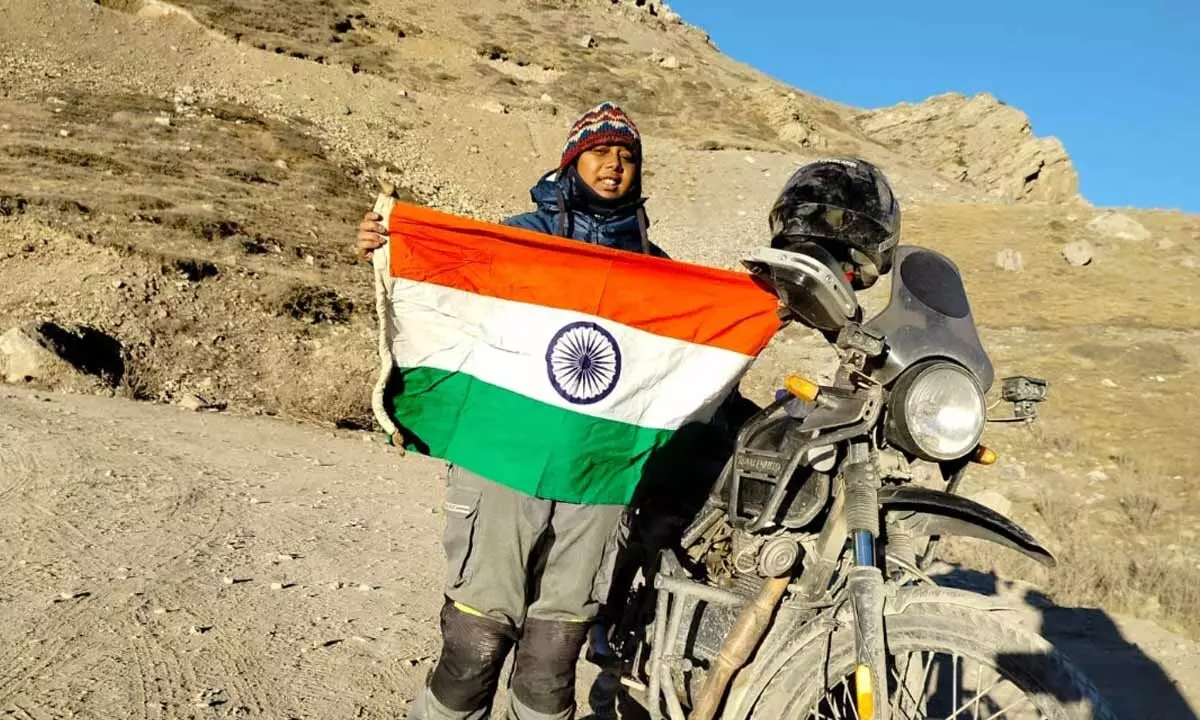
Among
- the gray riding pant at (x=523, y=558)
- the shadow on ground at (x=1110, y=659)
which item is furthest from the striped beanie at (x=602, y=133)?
the shadow on ground at (x=1110, y=659)

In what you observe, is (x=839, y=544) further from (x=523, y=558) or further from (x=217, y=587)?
(x=217, y=587)

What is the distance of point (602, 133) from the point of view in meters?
3.03

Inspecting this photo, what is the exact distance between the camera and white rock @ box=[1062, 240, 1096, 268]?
50.5 feet

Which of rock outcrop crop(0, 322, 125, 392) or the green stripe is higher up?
the green stripe

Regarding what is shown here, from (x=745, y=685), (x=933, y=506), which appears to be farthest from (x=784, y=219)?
(x=745, y=685)

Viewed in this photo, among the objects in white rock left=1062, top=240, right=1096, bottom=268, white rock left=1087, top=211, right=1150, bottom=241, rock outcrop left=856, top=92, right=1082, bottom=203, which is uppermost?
rock outcrop left=856, top=92, right=1082, bottom=203

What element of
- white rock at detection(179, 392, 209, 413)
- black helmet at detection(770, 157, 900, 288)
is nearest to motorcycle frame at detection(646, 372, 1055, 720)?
black helmet at detection(770, 157, 900, 288)

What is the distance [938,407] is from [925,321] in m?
0.24

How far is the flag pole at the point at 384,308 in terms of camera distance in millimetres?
2918

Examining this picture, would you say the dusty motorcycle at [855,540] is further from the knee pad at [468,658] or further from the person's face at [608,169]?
the person's face at [608,169]

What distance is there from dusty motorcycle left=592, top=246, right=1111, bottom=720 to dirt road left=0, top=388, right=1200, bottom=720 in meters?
1.52

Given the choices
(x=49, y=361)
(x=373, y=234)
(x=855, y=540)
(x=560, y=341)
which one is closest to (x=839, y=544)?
(x=855, y=540)

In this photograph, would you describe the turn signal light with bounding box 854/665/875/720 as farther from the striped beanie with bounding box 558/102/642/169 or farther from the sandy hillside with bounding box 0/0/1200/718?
the sandy hillside with bounding box 0/0/1200/718

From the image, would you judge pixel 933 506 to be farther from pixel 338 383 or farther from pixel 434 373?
pixel 338 383
